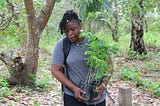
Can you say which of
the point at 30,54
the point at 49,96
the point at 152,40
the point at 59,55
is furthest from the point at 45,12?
the point at 152,40

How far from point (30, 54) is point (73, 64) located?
15.0 ft

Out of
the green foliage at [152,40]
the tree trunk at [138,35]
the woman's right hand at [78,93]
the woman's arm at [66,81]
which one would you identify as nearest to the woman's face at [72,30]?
the woman's arm at [66,81]

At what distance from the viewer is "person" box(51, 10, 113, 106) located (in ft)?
10.1

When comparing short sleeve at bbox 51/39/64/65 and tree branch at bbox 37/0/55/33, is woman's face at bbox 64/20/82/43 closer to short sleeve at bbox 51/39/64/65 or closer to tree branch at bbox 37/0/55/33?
short sleeve at bbox 51/39/64/65

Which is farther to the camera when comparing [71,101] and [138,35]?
[138,35]

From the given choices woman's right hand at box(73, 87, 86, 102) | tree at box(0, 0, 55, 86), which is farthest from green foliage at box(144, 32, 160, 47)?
woman's right hand at box(73, 87, 86, 102)

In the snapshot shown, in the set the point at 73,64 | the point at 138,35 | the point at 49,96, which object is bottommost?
the point at 49,96

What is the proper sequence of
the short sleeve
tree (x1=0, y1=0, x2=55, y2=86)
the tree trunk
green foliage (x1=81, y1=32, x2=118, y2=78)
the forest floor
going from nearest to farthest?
green foliage (x1=81, y1=32, x2=118, y2=78) → the short sleeve → the forest floor → tree (x1=0, y1=0, x2=55, y2=86) → the tree trunk

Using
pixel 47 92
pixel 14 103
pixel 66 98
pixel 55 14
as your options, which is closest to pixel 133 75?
pixel 47 92

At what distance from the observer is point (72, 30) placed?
311 cm

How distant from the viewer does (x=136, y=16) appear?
46.4 ft

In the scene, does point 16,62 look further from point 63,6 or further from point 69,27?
point 63,6

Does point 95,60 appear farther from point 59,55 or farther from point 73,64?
point 59,55

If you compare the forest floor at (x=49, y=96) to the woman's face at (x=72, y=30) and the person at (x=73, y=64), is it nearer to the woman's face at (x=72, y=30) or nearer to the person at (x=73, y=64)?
the person at (x=73, y=64)
